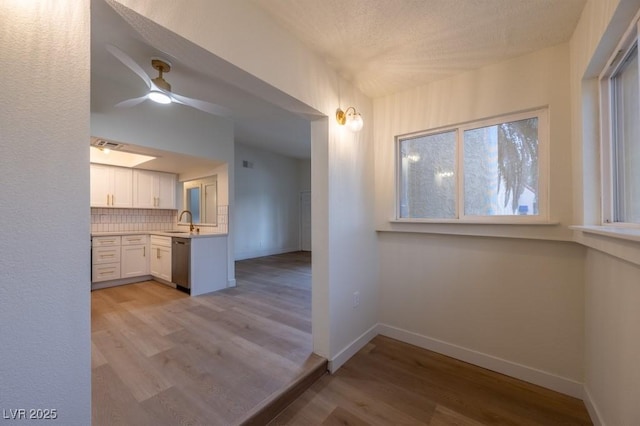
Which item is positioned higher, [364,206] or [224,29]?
[224,29]

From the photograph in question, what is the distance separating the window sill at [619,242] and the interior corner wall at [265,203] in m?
6.07

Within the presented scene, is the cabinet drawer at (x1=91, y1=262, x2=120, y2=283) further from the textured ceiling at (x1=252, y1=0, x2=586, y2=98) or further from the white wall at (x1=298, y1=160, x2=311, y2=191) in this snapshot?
the white wall at (x1=298, y1=160, x2=311, y2=191)

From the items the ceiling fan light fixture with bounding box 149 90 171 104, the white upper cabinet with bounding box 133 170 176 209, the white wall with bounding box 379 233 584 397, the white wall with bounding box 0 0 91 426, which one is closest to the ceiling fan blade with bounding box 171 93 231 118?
the ceiling fan light fixture with bounding box 149 90 171 104

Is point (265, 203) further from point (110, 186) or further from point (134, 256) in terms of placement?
point (110, 186)

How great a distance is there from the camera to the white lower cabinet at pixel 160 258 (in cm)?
412

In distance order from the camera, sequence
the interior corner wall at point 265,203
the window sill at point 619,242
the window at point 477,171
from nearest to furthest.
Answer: the window sill at point 619,242 → the window at point 477,171 → the interior corner wall at point 265,203

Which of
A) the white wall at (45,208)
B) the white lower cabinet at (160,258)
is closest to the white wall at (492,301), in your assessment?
the white wall at (45,208)

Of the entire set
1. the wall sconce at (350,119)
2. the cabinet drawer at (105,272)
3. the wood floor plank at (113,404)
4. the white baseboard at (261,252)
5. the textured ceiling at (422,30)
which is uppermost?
the textured ceiling at (422,30)

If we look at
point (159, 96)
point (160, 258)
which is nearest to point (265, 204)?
point (160, 258)

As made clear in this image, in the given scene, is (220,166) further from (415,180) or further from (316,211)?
(415,180)

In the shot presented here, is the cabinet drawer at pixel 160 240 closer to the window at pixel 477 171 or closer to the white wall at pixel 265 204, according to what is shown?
the white wall at pixel 265 204

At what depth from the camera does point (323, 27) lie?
65.6 inches

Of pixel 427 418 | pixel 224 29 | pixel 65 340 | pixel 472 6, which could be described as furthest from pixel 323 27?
pixel 427 418

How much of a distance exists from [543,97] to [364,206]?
62.5 inches
